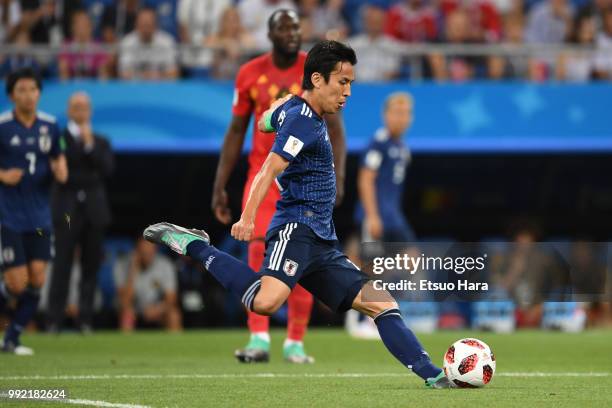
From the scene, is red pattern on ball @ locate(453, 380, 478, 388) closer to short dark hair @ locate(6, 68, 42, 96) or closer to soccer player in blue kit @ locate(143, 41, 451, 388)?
soccer player in blue kit @ locate(143, 41, 451, 388)

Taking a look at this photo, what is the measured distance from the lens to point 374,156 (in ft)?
45.2

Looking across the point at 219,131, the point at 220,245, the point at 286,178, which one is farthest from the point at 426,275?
the point at 220,245

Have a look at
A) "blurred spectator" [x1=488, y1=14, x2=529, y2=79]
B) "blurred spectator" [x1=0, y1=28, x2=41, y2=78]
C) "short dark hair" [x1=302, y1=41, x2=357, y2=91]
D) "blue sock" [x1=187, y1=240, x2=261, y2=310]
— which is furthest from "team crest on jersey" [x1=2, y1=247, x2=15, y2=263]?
"blurred spectator" [x1=488, y1=14, x2=529, y2=79]

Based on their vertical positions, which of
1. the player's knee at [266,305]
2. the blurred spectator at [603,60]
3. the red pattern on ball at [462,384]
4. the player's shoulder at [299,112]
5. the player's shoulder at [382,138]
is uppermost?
the player's shoulder at [299,112]

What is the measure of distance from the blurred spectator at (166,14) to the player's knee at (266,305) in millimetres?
10877

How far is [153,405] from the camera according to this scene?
6453mm

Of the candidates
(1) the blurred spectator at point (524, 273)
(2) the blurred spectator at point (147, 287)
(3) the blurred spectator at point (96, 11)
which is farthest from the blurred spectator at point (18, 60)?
(1) the blurred spectator at point (524, 273)

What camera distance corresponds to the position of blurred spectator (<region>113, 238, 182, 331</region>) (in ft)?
53.8

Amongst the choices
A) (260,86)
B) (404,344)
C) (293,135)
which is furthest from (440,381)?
(260,86)

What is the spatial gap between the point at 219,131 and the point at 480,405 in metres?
10.3

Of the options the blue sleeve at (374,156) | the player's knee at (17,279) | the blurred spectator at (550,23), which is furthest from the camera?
the blurred spectator at (550,23)

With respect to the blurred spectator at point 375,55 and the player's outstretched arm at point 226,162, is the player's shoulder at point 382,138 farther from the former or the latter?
the player's outstretched arm at point 226,162

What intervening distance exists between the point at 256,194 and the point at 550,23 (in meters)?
12.2

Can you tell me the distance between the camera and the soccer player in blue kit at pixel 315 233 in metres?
7.05
